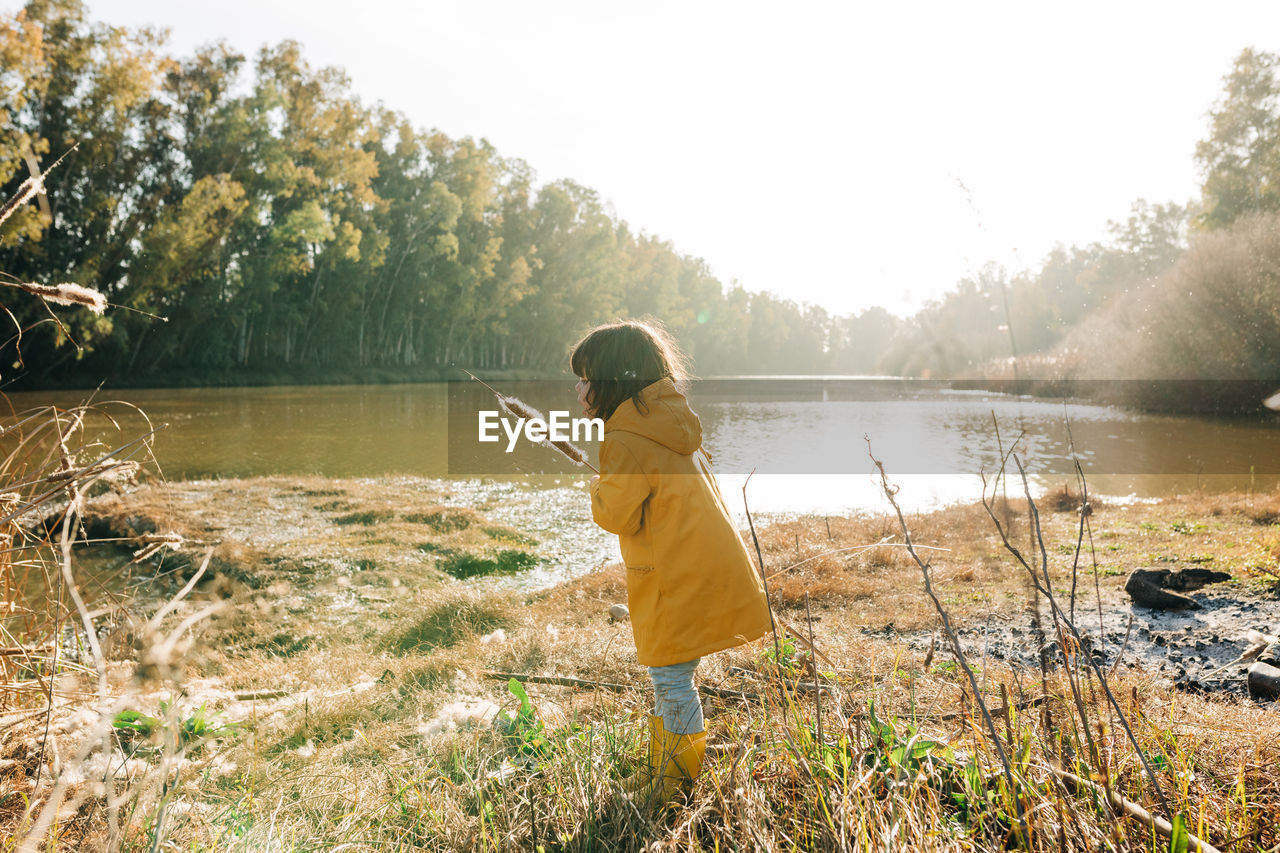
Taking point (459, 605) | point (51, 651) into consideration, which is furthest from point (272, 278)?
point (51, 651)

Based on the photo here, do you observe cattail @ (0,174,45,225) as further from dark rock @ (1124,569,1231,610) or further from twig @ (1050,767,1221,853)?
dark rock @ (1124,569,1231,610)

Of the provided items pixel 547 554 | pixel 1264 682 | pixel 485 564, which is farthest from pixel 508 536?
pixel 1264 682

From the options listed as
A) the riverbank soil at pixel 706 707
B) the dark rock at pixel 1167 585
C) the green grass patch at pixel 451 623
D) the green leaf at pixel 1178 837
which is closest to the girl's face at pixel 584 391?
the riverbank soil at pixel 706 707

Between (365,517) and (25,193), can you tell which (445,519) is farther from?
(25,193)

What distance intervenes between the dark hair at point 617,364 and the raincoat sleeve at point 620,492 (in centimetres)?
22

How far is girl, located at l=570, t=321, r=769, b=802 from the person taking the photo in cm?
245

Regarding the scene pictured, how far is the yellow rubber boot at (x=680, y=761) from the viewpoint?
215 cm

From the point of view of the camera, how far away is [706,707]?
3131mm

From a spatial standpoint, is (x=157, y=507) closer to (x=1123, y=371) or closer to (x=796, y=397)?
(x=1123, y=371)

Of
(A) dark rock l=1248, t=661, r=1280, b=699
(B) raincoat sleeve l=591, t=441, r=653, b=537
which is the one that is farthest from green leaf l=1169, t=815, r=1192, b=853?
(A) dark rock l=1248, t=661, r=1280, b=699

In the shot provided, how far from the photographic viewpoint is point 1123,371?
82.7 ft

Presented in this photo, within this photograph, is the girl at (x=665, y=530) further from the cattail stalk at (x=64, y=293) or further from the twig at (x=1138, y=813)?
the cattail stalk at (x=64, y=293)

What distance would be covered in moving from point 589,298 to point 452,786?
5682 cm

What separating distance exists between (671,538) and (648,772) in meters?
0.77
